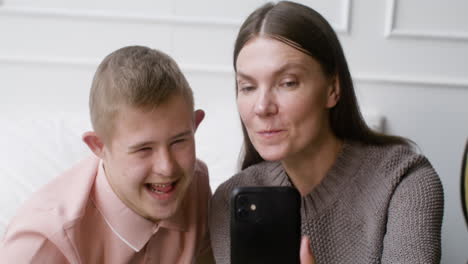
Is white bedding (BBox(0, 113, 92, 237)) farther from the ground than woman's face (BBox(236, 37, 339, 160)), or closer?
closer

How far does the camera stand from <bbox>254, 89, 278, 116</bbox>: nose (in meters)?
0.91

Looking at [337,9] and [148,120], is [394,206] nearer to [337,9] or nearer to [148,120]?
[148,120]

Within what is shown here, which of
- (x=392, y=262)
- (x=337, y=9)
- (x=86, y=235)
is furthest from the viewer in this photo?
(x=337, y=9)

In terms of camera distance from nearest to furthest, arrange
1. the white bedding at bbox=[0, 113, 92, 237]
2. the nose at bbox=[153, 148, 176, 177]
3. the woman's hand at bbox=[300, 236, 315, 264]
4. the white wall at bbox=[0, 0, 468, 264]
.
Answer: the woman's hand at bbox=[300, 236, 315, 264] < the nose at bbox=[153, 148, 176, 177] < the white bedding at bbox=[0, 113, 92, 237] < the white wall at bbox=[0, 0, 468, 264]

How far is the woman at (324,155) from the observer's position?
915 mm

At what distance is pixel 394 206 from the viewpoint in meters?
0.93

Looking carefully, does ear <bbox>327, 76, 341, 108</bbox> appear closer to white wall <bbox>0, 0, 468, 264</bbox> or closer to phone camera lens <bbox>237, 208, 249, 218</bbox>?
phone camera lens <bbox>237, 208, 249, 218</bbox>

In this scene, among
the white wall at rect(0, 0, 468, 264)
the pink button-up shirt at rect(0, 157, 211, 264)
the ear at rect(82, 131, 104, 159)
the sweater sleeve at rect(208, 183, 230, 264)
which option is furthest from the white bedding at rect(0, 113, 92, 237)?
the sweater sleeve at rect(208, 183, 230, 264)

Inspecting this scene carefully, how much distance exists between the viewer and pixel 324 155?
104 cm

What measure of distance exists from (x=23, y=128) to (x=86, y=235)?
1.83 feet

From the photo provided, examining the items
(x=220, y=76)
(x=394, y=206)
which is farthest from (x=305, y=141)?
(x=220, y=76)

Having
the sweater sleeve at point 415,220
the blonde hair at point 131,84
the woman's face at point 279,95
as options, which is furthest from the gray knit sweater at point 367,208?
the blonde hair at point 131,84

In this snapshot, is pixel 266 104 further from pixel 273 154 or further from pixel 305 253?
pixel 305 253

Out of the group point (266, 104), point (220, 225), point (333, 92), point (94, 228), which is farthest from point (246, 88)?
point (94, 228)
